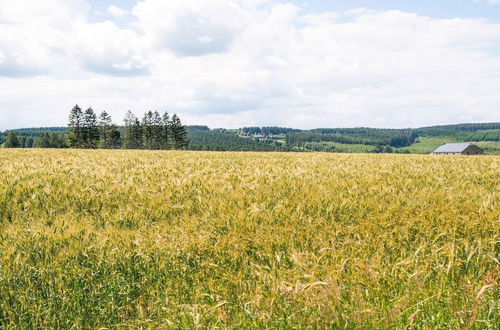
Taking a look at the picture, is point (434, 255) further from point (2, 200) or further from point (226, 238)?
point (2, 200)

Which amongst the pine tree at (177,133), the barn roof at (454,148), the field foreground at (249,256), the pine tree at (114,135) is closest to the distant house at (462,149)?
the barn roof at (454,148)

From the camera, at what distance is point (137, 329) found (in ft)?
12.3

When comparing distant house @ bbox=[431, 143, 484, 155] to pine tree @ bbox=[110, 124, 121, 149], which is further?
distant house @ bbox=[431, 143, 484, 155]

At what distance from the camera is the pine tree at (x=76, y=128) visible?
11044 cm

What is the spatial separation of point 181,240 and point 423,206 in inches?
167

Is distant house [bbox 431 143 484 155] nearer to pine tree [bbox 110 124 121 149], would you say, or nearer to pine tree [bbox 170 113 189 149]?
pine tree [bbox 170 113 189 149]

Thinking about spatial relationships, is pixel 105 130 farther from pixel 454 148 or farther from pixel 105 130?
pixel 454 148

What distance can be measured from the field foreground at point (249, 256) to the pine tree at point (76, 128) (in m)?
116

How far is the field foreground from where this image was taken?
349cm

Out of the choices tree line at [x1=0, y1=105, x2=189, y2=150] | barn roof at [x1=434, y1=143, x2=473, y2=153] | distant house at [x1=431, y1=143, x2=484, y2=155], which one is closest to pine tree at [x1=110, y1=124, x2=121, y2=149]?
tree line at [x1=0, y1=105, x2=189, y2=150]

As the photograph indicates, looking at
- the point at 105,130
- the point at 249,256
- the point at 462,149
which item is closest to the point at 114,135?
the point at 105,130

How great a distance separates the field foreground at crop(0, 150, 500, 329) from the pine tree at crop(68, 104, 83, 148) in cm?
11611

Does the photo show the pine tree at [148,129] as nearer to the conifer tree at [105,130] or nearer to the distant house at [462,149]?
the conifer tree at [105,130]

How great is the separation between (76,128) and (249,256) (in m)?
123
